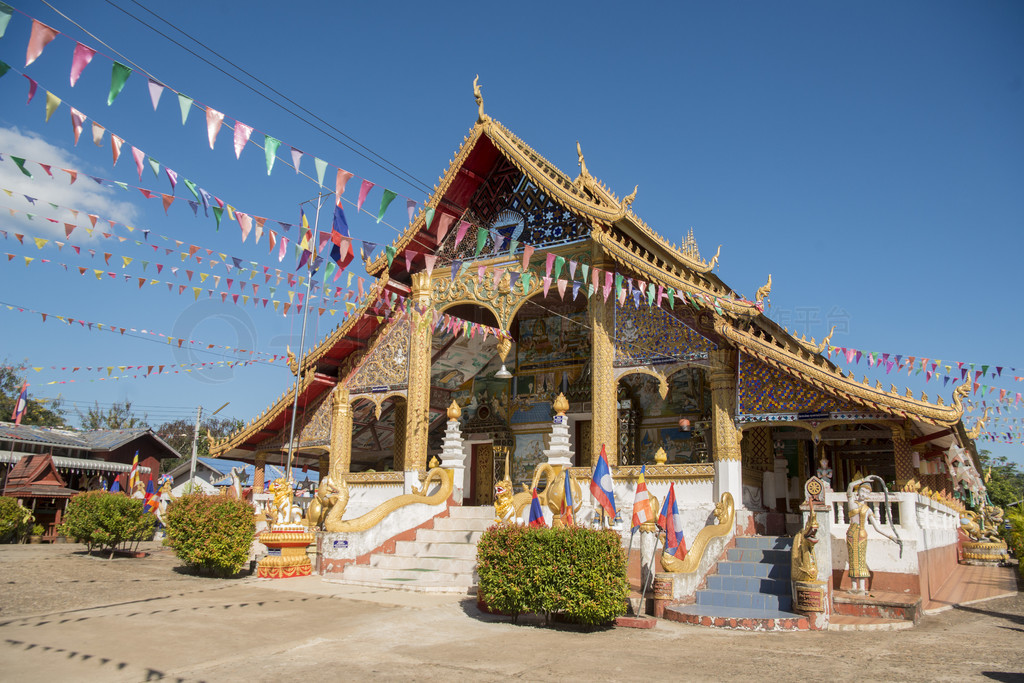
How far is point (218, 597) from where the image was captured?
9828 millimetres

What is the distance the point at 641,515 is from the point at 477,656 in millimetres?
→ 3540

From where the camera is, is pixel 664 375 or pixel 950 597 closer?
pixel 950 597

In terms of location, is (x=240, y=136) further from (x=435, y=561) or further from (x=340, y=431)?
(x=340, y=431)

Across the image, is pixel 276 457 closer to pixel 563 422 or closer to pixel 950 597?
pixel 563 422

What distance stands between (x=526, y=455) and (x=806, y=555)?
966 cm

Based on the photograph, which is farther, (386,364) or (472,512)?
(386,364)

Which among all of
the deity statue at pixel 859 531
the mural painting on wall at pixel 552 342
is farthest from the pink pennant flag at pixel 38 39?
the mural painting on wall at pixel 552 342

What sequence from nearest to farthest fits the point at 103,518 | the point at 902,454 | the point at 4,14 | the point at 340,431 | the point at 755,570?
the point at 4,14 → the point at 755,570 → the point at 902,454 → the point at 103,518 → the point at 340,431

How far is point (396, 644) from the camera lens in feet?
22.9

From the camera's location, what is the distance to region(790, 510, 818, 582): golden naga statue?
833 centimetres

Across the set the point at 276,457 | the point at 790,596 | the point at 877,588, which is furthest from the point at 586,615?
the point at 276,457

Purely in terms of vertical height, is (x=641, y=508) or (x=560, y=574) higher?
(x=641, y=508)

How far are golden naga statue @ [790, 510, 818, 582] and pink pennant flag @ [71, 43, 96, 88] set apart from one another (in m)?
8.71

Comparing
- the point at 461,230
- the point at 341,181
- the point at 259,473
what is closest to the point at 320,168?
the point at 341,181
